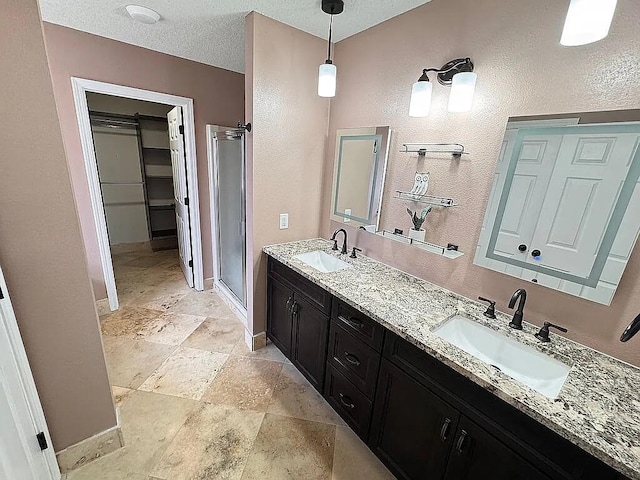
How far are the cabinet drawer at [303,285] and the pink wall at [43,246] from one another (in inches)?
43.5

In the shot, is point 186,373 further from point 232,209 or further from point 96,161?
point 96,161

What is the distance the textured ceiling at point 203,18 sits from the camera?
1.67 metres

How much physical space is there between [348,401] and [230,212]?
2059 mm

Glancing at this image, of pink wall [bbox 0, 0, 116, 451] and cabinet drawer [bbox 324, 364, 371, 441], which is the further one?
cabinet drawer [bbox 324, 364, 371, 441]

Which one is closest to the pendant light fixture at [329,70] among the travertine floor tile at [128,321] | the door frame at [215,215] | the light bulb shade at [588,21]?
the light bulb shade at [588,21]

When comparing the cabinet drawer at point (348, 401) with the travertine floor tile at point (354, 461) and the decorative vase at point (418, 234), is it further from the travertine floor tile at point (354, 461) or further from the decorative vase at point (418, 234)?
the decorative vase at point (418, 234)

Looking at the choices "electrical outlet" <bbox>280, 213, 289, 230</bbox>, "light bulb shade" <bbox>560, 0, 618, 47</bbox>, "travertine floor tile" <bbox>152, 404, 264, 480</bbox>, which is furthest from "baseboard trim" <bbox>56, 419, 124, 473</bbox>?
"light bulb shade" <bbox>560, 0, 618, 47</bbox>

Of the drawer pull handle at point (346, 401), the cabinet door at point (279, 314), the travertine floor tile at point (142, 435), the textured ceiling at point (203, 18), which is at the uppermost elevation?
the textured ceiling at point (203, 18)

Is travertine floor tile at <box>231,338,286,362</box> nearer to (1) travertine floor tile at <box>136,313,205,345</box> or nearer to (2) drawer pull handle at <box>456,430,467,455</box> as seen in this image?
(1) travertine floor tile at <box>136,313,205,345</box>

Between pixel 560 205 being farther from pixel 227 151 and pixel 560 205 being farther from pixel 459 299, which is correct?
pixel 227 151

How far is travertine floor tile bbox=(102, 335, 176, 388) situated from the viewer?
202 centimetres

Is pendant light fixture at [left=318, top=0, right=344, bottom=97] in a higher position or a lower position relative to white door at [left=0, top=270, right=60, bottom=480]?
higher

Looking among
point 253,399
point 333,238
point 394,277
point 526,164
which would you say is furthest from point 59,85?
point 526,164

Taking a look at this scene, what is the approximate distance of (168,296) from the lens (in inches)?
125
